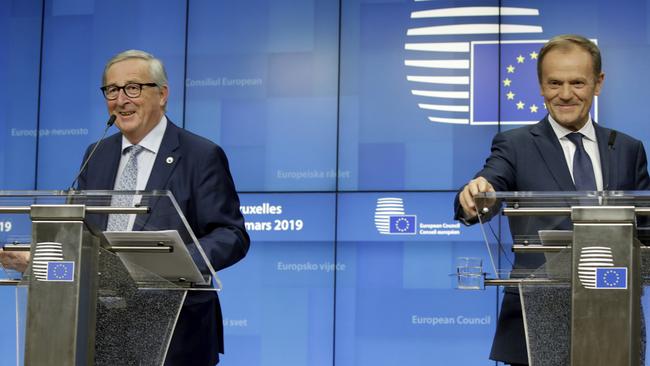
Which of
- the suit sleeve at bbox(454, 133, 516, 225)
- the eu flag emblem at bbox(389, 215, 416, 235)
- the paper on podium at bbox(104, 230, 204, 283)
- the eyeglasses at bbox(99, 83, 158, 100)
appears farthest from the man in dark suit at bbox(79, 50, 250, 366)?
the eu flag emblem at bbox(389, 215, 416, 235)

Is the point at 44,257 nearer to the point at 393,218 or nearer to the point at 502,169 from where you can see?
the point at 502,169

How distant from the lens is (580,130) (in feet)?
9.66

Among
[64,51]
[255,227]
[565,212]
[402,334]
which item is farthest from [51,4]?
[565,212]

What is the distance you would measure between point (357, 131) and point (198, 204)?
11.8ft

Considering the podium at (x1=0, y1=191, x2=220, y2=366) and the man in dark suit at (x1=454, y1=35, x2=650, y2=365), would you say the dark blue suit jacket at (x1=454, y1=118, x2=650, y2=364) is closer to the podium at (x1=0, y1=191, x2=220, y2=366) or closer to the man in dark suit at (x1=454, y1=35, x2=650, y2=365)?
the man in dark suit at (x1=454, y1=35, x2=650, y2=365)

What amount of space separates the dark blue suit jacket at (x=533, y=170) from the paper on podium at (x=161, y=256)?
676mm

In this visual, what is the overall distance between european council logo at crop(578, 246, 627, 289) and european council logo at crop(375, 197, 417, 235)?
4268mm

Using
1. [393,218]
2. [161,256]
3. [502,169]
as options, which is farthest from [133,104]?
[393,218]

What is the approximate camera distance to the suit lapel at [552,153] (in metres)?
2.76

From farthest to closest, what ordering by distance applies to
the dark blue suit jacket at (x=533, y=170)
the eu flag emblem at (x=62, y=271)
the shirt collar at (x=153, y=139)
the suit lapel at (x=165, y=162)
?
the shirt collar at (x=153, y=139)
the suit lapel at (x=165, y=162)
the dark blue suit jacket at (x=533, y=170)
the eu flag emblem at (x=62, y=271)

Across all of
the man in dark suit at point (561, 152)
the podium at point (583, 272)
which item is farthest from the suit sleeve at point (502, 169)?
the podium at point (583, 272)

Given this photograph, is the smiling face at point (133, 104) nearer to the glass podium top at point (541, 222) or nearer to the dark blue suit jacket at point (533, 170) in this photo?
the dark blue suit jacket at point (533, 170)

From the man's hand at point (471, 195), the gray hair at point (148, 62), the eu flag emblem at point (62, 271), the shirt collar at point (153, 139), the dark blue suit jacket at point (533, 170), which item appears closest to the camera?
the eu flag emblem at point (62, 271)

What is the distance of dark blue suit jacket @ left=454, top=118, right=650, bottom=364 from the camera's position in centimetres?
272
